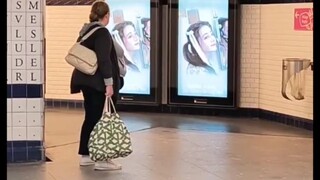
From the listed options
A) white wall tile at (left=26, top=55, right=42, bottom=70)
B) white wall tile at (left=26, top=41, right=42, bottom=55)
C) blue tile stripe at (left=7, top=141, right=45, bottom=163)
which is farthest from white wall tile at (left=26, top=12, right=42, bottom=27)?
blue tile stripe at (left=7, top=141, right=45, bottom=163)

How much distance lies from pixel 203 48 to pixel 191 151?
371 centimetres

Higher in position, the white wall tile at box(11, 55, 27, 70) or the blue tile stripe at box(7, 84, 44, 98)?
the white wall tile at box(11, 55, 27, 70)

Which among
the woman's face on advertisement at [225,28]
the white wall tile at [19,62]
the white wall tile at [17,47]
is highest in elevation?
the woman's face on advertisement at [225,28]

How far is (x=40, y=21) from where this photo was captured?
7152mm

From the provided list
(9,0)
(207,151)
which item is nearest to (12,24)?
(9,0)

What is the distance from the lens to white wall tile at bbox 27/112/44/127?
7219mm

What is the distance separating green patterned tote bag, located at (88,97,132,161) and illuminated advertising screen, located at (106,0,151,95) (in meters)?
5.26

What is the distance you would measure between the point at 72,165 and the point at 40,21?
1580 mm

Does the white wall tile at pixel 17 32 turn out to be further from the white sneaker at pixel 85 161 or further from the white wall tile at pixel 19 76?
the white sneaker at pixel 85 161

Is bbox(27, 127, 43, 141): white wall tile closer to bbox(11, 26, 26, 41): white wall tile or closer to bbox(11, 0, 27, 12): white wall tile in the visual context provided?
bbox(11, 26, 26, 41): white wall tile

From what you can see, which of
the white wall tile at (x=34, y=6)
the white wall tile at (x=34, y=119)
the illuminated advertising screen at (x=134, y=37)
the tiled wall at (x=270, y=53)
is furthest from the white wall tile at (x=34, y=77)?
the illuminated advertising screen at (x=134, y=37)

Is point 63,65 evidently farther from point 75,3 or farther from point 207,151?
point 207,151

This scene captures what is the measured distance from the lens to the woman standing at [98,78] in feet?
22.2

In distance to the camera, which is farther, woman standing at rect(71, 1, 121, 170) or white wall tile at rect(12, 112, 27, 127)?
white wall tile at rect(12, 112, 27, 127)
